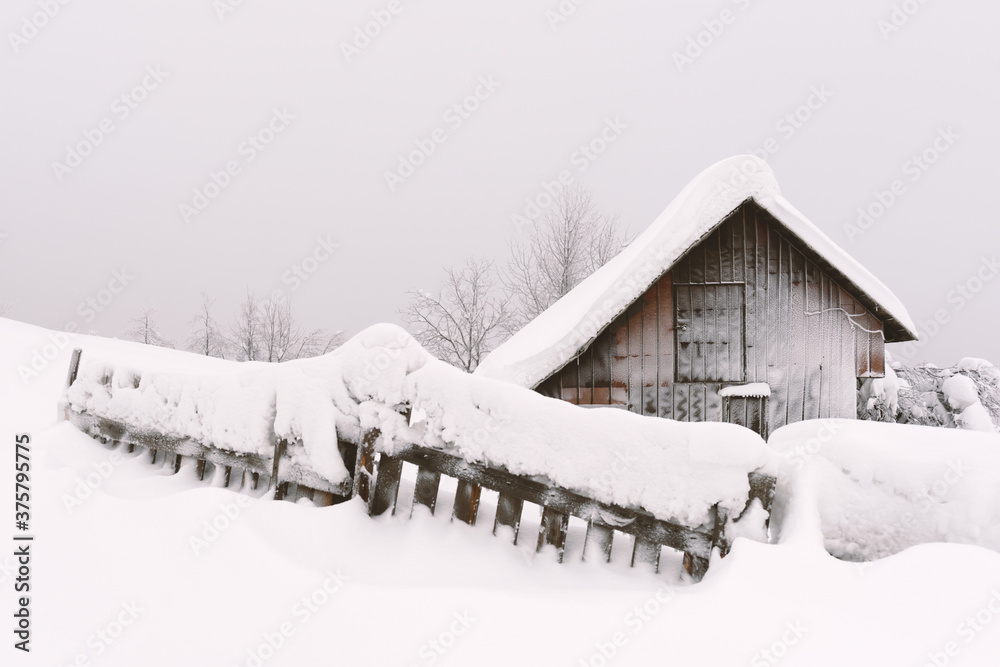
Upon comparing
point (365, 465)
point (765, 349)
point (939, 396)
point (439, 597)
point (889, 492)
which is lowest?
point (439, 597)

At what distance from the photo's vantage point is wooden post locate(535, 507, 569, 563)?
7.57ft

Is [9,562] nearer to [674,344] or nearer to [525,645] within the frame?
[525,645]

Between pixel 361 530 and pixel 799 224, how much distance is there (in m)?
6.74

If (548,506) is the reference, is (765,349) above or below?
above

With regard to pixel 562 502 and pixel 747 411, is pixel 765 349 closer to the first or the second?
pixel 747 411

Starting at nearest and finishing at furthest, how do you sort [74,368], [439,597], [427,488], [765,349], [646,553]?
[439,597] < [646,553] < [427,488] < [74,368] < [765,349]

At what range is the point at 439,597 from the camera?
1.87 m

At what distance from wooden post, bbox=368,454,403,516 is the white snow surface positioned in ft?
18.9

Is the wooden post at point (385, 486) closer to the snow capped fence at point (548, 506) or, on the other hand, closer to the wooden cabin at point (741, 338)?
the snow capped fence at point (548, 506)

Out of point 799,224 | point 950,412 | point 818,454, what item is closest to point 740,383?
point 799,224

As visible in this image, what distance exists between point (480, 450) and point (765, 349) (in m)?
6.06

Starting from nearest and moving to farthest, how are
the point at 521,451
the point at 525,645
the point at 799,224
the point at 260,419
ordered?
1. the point at 525,645
2. the point at 521,451
3. the point at 260,419
4. the point at 799,224

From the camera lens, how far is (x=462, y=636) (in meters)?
1.73

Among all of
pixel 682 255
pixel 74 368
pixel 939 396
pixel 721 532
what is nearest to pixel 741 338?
pixel 682 255
